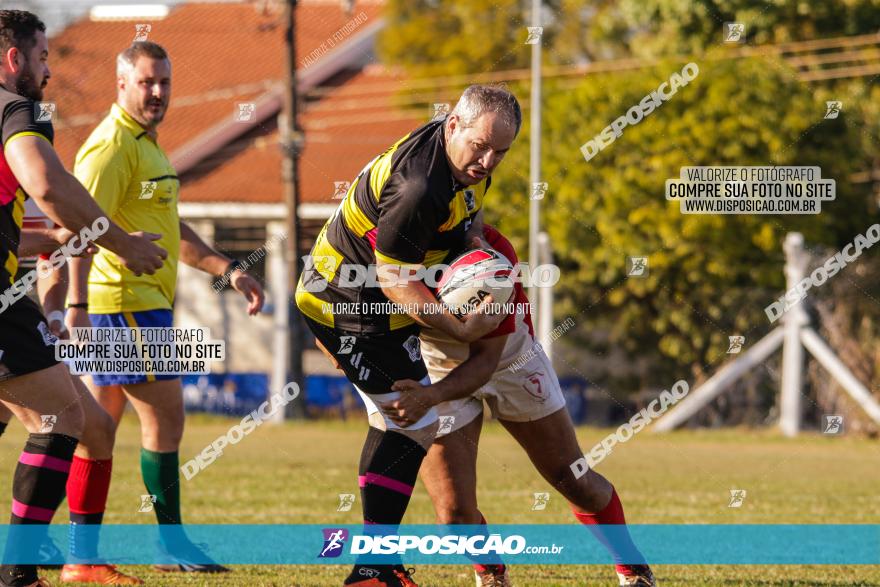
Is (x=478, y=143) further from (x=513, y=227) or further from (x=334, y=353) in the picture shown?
(x=513, y=227)

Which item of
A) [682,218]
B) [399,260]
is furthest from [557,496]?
[682,218]

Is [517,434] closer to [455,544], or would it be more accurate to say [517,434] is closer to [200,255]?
[455,544]

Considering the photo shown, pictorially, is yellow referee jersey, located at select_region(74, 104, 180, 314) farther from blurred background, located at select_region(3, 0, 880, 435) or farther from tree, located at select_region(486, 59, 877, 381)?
tree, located at select_region(486, 59, 877, 381)

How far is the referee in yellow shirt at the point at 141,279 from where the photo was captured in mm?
6781

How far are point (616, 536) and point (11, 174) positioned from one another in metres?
3.20

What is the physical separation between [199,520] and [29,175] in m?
4.09

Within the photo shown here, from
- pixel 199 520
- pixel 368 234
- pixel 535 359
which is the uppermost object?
pixel 368 234

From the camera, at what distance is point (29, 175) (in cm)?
523

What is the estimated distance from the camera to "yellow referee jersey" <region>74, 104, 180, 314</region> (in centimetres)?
681

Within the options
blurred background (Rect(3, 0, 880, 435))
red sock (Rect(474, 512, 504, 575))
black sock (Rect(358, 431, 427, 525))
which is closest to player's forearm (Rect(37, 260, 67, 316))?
black sock (Rect(358, 431, 427, 525))

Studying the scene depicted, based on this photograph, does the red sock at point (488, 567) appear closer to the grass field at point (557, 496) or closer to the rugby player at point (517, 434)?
the rugby player at point (517, 434)

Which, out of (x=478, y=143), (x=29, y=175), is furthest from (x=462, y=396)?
(x=29, y=175)

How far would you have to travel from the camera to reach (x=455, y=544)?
5.98 m

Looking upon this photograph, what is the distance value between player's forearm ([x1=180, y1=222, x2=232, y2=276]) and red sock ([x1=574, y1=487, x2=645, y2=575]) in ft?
8.54
